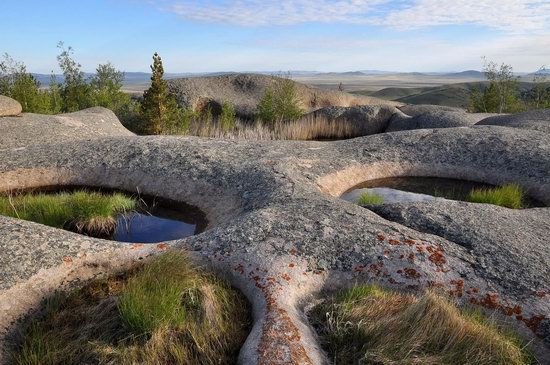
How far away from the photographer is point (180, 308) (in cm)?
543

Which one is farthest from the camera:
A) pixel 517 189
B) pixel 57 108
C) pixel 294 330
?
pixel 57 108

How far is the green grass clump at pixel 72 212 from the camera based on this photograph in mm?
9930

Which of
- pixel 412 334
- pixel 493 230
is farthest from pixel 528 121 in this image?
pixel 412 334

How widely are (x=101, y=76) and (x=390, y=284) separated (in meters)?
35.0

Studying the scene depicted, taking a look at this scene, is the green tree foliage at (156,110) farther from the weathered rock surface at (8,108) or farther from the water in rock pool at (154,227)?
the water in rock pool at (154,227)

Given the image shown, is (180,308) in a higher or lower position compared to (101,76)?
lower

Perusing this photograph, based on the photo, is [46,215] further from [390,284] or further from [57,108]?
[57,108]

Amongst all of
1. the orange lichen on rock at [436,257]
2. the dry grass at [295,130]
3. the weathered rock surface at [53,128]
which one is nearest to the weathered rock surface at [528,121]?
the dry grass at [295,130]

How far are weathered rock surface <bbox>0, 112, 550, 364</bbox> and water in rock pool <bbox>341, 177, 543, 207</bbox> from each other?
51 centimetres

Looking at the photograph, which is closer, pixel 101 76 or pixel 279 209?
pixel 279 209

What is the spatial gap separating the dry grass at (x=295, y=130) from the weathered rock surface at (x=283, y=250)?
11.0 metres

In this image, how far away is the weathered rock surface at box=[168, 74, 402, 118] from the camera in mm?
30359

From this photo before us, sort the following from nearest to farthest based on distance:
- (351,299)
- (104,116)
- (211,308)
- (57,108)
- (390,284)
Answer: (211,308), (351,299), (390,284), (104,116), (57,108)

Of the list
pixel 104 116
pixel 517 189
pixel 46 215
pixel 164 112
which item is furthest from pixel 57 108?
pixel 517 189
